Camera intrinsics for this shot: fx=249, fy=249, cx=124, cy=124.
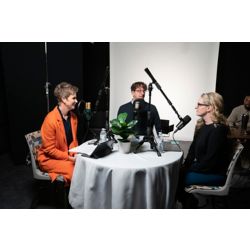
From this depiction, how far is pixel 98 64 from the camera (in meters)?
5.88

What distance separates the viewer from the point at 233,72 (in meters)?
4.98

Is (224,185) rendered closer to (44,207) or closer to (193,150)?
(193,150)

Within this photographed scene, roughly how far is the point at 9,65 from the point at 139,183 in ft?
9.27

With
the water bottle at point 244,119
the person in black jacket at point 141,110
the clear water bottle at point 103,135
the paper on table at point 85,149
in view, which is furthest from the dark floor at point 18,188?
the water bottle at point 244,119

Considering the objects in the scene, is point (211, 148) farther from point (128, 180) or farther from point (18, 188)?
point (18, 188)

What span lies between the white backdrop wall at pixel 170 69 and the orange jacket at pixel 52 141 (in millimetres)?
3342

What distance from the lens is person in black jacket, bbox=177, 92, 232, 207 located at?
224 cm

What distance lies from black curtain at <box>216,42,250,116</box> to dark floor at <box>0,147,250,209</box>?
167 centimetres

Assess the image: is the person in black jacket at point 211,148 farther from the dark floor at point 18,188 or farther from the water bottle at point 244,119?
the dark floor at point 18,188

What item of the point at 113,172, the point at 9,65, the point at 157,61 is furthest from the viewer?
the point at 157,61

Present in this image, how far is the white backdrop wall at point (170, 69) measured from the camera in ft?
17.5

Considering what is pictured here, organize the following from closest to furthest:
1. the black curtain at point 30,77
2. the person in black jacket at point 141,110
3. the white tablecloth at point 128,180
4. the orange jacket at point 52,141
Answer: the white tablecloth at point 128,180 → the orange jacket at point 52,141 → the person in black jacket at point 141,110 → the black curtain at point 30,77

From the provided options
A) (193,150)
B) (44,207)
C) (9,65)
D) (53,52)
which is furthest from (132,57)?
(44,207)

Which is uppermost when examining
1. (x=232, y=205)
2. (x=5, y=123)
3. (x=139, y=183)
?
(x=139, y=183)
